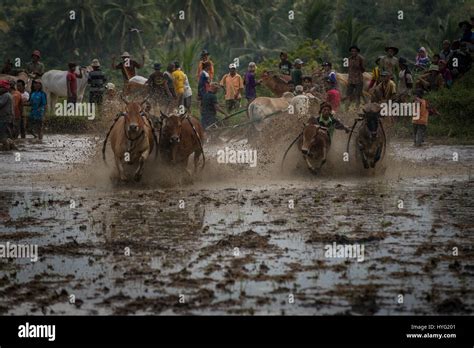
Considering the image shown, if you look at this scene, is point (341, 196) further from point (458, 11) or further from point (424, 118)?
point (458, 11)

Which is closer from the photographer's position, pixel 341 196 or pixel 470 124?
pixel 341 196

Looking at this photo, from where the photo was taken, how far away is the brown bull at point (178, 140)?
19.4 m

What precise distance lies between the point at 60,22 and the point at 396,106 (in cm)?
3110

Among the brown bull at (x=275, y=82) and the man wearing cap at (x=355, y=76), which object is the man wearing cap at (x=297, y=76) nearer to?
the brown bull at (x=275, y=82)

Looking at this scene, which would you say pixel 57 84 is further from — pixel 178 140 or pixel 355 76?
pixel 178 140

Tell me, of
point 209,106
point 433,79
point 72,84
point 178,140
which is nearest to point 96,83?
point 72,84

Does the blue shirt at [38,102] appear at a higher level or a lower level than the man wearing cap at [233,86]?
lower

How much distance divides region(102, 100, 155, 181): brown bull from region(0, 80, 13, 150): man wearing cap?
7.41 m

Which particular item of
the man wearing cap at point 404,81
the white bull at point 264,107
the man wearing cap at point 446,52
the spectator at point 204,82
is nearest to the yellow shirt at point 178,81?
the spectator at point 204,82

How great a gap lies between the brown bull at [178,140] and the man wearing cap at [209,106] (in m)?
6.43

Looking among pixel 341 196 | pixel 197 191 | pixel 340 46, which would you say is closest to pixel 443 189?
pixel 341 196

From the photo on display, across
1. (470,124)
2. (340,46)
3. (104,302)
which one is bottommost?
(104,302)

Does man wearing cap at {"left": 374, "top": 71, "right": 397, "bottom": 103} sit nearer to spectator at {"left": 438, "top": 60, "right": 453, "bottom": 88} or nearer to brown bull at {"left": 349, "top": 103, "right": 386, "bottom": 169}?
brown bull at {"left": 349, "top": 103, "right": 386, "bottom": 169}

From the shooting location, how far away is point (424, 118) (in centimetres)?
2609
